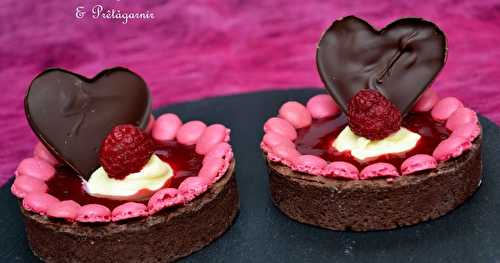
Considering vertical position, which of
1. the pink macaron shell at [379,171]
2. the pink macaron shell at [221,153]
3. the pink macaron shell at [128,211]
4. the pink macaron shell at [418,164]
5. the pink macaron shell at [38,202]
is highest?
the pink macaron shell at [418,164]

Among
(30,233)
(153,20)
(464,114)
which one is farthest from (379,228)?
(153,20)

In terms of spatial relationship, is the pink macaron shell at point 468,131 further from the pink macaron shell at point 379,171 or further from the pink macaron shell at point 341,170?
the pink macaron shell at point 341,170

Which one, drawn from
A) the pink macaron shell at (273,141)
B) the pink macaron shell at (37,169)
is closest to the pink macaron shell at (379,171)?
the pink macaron shell at (273,141)

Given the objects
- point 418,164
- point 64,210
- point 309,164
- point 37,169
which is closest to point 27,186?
point 37,169

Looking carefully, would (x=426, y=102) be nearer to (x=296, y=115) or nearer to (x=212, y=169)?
(x=296, y=115)

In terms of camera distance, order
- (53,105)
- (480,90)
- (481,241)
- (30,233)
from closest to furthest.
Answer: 1. (481,241)
2. (30,233)
3. (53,105)
4. (480,90)

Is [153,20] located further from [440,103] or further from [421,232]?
[421,232]
